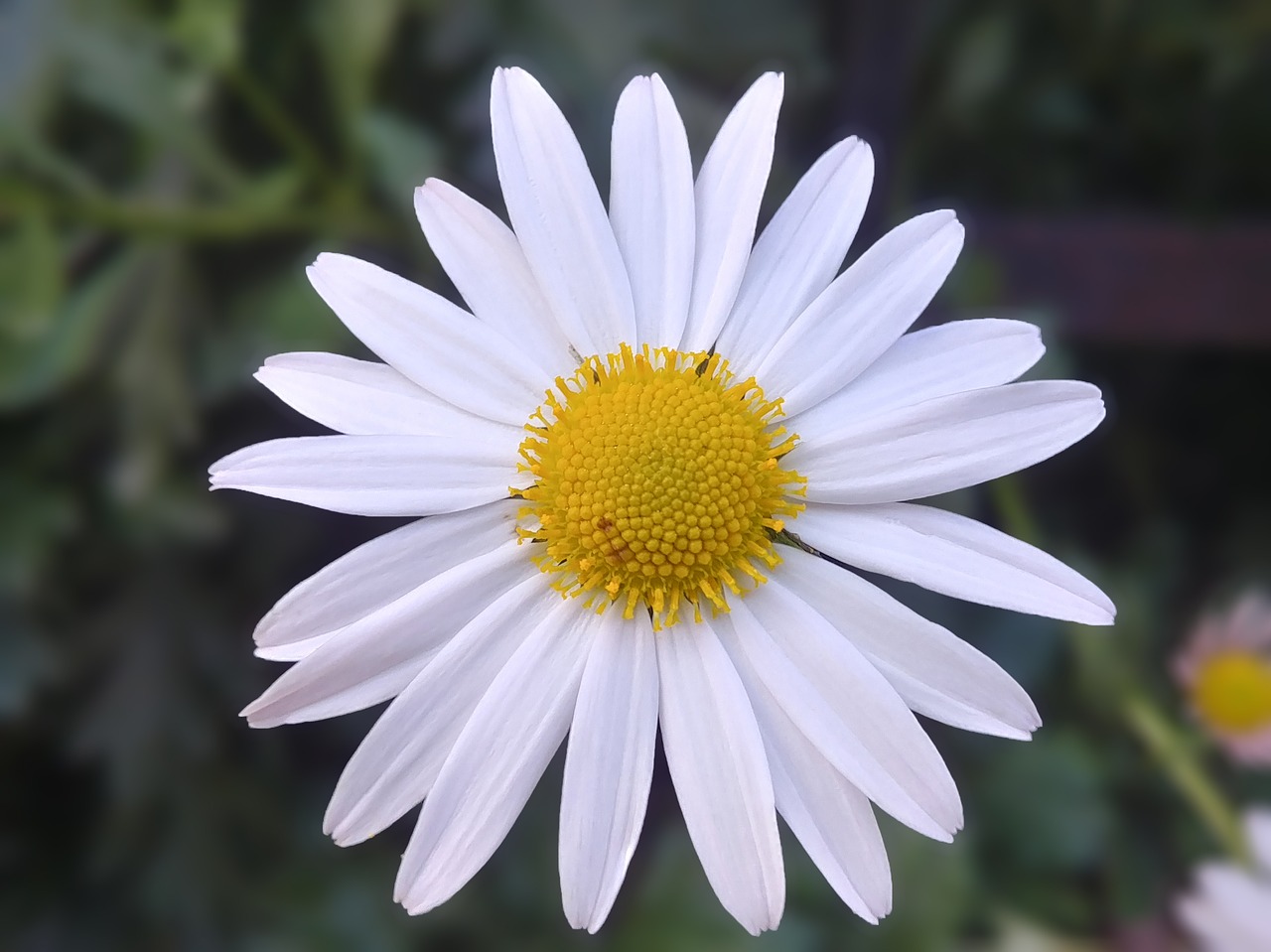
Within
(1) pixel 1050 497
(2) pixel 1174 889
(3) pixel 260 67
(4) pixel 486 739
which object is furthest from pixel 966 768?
(3) pixel 260 67

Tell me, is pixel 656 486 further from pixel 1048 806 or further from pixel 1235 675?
pixel 1235 675

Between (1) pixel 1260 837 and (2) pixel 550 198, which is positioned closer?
(2) pixel 550 198

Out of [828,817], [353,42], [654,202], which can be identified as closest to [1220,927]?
[828,817]

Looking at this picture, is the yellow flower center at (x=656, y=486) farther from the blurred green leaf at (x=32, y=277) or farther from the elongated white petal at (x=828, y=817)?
the blurred green leaf at (x=32, y=277)

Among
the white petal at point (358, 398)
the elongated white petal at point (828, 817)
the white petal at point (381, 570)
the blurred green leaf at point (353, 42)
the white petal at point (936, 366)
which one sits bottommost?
the elongated white petal at point (828, 817)

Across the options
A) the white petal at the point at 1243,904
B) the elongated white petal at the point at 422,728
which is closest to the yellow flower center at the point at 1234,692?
the white petal at the point at 1243,904

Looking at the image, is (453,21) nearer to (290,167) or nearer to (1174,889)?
(290,167)
